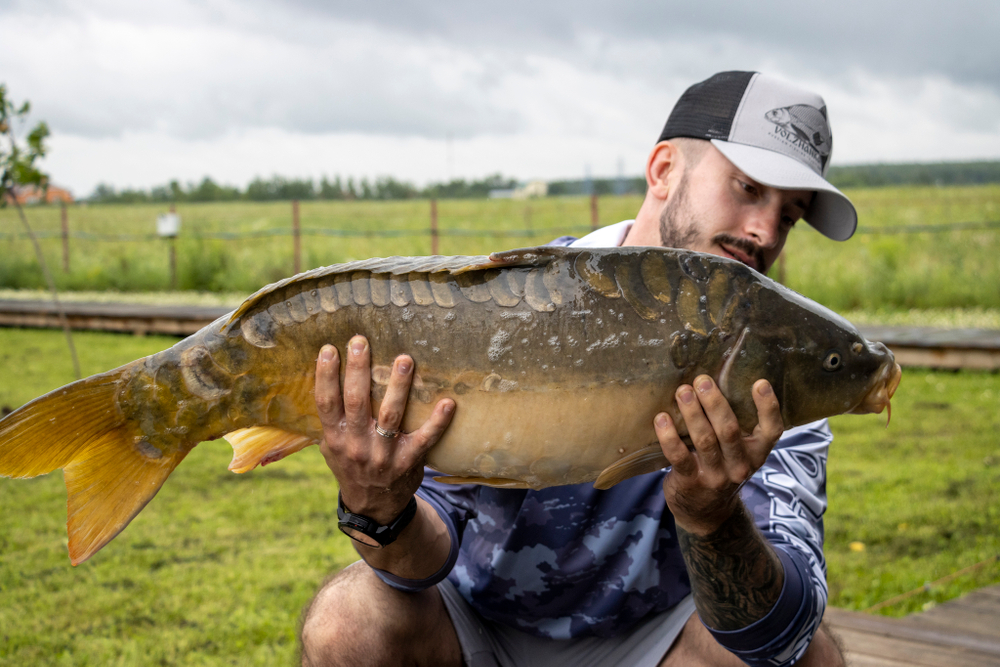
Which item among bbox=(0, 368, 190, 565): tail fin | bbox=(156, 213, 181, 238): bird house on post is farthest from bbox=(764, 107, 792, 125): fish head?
bbox=(156, 213, 181, 238): bird house on post

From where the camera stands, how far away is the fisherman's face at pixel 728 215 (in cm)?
231

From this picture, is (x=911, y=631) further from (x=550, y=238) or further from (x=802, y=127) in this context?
(x=550, y=238)

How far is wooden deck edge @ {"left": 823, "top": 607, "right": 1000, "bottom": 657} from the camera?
2694mm

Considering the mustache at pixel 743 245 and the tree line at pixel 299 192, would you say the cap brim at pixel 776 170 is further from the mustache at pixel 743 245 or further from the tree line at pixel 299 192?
the tree line at pixel 299 192

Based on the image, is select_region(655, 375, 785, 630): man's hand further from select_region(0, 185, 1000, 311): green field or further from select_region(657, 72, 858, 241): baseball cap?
select_region(0, 185, 1000, 311): green field

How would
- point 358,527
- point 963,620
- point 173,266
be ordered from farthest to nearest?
point 173,266
point 963,620
point 358,527

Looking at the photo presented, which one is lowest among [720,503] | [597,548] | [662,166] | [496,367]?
[597,548]

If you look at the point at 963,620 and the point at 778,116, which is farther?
the point at 963,620

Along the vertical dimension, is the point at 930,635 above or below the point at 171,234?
above

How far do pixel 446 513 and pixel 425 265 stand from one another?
30.3 inches

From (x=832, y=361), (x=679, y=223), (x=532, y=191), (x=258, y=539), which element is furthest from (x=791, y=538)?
(x=532, y=191)

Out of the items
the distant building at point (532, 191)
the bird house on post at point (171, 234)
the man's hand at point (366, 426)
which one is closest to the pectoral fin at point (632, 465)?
the man's hand at point (366, 426)

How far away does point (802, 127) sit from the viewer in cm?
235

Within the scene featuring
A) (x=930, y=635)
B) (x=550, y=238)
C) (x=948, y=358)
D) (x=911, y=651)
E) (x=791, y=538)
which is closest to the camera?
(x=791, y=538)
